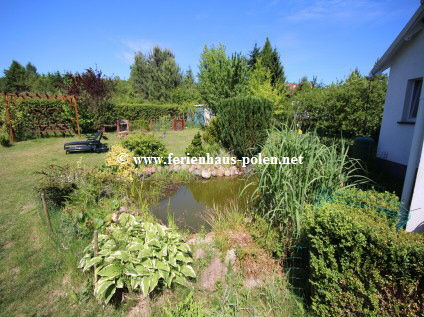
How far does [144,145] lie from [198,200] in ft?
9.48

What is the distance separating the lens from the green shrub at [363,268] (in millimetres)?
1533

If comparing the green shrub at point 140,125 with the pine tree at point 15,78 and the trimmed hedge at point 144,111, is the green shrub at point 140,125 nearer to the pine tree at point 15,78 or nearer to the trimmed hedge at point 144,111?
the trimmed hedge at point 144,111

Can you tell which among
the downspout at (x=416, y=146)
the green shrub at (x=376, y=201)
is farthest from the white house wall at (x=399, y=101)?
the green shrub at (x=376, y=201)

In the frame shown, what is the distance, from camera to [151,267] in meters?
2.27

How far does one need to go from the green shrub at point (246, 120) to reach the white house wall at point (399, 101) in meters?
3.60

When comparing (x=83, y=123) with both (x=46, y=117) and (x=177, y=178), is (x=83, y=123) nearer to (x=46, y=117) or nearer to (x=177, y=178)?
(x=46, y=117)

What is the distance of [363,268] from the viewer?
1.73 m

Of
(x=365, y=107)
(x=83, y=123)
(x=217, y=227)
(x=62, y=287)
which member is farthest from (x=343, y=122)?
(x=83, y=123)

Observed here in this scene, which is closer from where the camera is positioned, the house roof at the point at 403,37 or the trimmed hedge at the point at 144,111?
the house roof at the point at 403,37

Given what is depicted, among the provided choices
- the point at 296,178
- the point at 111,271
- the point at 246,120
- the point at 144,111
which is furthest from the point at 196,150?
the point at 144,111

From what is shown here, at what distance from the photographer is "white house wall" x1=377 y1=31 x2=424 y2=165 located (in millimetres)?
5797

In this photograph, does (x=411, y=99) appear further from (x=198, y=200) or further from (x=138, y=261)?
(x=138, y=261)

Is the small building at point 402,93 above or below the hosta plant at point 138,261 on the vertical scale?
above

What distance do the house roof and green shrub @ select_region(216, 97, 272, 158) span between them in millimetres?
3668
